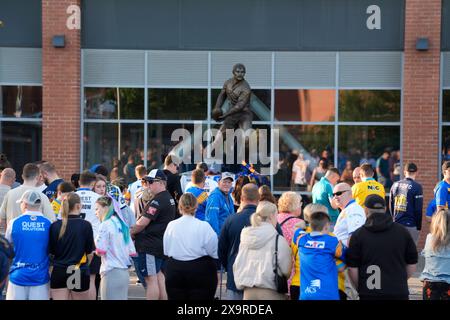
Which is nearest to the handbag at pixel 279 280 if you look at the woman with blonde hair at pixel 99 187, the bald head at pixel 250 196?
the bald head at pixel 250 196

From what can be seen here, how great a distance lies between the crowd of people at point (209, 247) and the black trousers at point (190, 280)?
0.01 metres

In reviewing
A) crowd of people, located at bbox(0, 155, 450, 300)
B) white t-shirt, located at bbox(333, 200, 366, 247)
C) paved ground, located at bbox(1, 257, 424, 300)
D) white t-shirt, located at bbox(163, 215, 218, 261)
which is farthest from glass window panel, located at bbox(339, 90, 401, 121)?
white t-shirt, located at bbox(163, 215, 218, 261)

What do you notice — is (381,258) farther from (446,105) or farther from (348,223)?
(446,105)

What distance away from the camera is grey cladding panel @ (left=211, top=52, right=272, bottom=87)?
17.7m

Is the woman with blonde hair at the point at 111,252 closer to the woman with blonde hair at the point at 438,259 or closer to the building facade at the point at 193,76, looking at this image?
the woman with blonde hair at the point at 438,259

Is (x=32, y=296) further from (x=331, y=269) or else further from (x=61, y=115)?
(x=61, y=115)

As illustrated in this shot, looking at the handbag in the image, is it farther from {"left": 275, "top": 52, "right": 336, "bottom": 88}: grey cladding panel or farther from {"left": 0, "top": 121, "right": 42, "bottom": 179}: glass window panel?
{"left": 0, "top": 121, "right": 42, "bottom": 179}: glass window panel

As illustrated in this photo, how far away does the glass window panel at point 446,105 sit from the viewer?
17.2 meters

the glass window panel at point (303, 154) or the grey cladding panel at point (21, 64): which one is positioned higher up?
the grey cladding panel at point (21, 64)

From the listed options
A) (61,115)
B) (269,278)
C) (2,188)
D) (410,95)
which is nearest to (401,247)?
(269,278)

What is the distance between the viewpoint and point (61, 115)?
17547 millimetres

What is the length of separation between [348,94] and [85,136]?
20.6ft

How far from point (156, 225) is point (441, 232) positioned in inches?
147

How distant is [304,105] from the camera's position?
1775 centimetres
